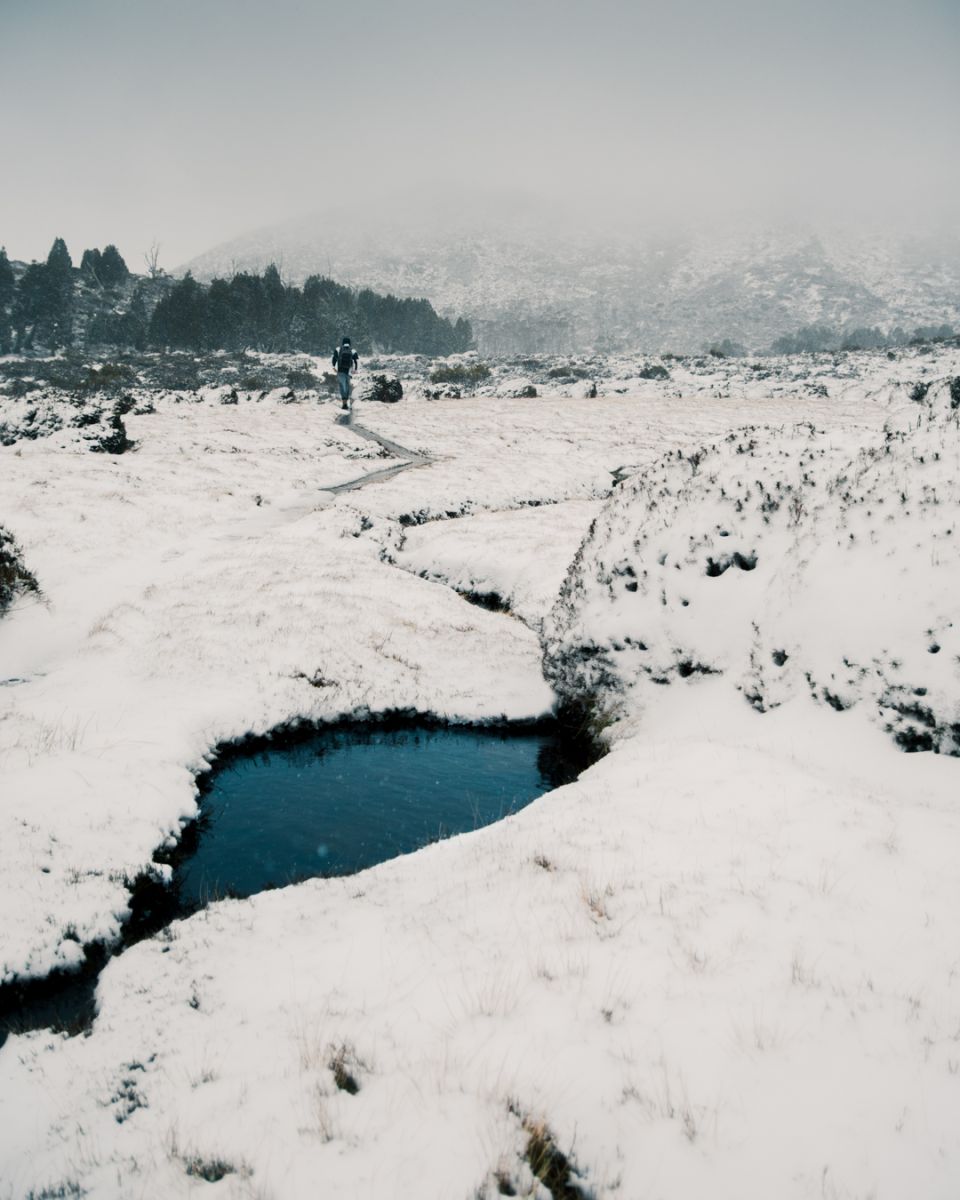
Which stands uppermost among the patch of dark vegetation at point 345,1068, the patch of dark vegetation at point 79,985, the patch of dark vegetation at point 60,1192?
the patch of dark vegetation at point 345,1068

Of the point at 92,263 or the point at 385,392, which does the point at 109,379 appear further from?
the point at 92,263

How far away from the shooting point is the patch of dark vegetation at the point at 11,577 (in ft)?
42.4

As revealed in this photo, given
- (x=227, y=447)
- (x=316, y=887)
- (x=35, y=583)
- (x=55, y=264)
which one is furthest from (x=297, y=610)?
(x=55, y=264)

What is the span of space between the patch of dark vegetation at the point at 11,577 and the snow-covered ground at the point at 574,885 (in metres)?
0.24

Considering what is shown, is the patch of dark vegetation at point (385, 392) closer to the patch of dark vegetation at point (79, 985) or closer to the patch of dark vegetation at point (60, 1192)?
the patch of dark vegetation at point (79, 985)

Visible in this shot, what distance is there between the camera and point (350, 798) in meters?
8.95

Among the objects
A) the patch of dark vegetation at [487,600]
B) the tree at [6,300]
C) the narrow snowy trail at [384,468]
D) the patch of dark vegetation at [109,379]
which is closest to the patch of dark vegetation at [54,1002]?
the patch of dark vegetation at [487,600]

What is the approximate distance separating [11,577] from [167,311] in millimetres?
101591

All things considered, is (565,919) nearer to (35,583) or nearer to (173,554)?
(35,583)

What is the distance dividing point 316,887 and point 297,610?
8016mm

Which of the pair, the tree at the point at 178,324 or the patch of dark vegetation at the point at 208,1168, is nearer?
the patch of dark vegetation at the point at 208,1168

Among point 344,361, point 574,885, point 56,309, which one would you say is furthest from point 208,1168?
point 56,309

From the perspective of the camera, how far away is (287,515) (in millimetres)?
22078

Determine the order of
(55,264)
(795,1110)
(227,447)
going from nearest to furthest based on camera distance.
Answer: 1. (795,1110)
2. (227,447)
3. (55,264)
